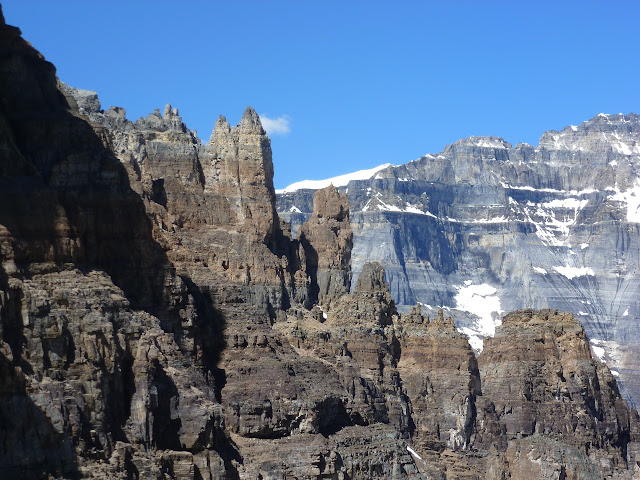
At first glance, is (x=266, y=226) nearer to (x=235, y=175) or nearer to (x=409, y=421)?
(x=235, y=175)

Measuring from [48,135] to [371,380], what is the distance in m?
46.0

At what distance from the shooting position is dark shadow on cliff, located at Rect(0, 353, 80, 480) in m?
50.9

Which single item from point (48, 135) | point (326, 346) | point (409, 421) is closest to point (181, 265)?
point (48, 135)

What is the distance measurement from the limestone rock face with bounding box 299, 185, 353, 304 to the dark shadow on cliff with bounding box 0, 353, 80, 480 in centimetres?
8132

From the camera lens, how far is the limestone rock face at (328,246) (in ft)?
458

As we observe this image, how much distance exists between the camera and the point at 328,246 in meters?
143

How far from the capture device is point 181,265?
82.2m

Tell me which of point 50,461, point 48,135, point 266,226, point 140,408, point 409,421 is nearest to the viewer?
point 50,461

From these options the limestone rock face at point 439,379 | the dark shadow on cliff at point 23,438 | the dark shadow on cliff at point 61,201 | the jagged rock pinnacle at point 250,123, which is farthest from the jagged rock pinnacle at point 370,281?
the dark shadow on cliff at point 23,438

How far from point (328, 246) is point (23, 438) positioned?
91547 mm

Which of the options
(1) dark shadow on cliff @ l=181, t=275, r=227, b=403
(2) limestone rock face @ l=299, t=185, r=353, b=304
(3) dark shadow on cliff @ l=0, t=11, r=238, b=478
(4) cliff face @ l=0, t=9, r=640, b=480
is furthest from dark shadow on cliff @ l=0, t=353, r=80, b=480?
(2) limestone rock face @ l=299, t=185, r=353, b=304

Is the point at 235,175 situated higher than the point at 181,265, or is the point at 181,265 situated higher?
the point at 235,175

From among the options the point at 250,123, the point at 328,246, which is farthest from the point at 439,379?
the point at 250,123

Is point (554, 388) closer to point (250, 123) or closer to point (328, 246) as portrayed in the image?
point (328, 246)
